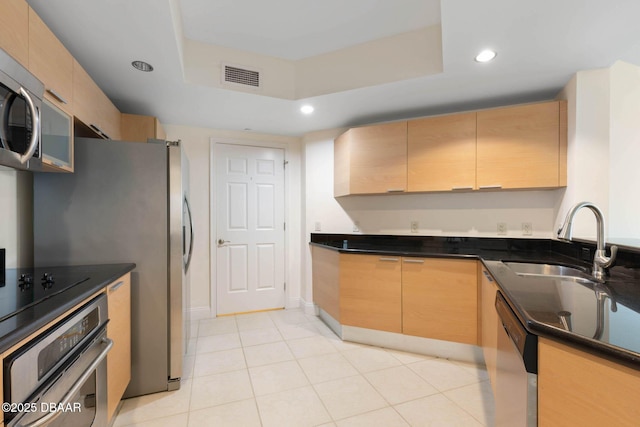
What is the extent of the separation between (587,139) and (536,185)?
1.45ft

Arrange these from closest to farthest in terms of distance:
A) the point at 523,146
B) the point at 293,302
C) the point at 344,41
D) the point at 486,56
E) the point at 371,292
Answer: the point at 486,56, the point at 344,41, the point at 523,146, the point at 371,292, the point at 293,302

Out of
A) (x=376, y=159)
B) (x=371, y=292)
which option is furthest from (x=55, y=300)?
(x=376, y=159)

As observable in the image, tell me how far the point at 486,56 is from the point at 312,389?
2560 millimetres

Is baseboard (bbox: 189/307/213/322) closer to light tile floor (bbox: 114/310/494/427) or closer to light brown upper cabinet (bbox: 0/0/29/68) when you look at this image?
light tile floor (bbox: 114/310/494/427)

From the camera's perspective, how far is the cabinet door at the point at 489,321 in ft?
5.22

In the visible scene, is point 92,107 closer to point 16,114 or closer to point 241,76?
point 16,114

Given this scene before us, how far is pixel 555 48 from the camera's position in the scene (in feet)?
A: 5.77

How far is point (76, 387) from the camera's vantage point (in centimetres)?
101

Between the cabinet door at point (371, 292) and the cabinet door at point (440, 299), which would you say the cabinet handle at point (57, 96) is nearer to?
the cabinet door at point (371, 292)

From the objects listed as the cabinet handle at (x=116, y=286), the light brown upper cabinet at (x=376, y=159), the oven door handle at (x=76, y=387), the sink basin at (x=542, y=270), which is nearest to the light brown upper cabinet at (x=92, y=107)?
the cabinet handle at (x=116, y=286)

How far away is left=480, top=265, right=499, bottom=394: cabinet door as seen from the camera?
5.22 ft

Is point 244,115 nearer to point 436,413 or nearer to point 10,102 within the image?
point 10,102

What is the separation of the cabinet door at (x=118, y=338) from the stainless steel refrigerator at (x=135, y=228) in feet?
0.37

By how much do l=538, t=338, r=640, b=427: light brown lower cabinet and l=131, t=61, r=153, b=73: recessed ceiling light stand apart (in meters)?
2.60
